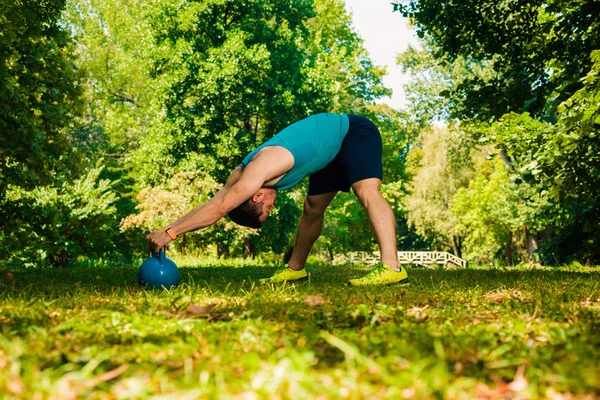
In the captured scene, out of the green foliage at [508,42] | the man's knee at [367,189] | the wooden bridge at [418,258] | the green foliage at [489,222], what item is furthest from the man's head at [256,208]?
the green foliage at [489,222]

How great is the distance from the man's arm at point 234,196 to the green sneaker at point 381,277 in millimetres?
1144

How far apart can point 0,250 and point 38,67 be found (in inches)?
244

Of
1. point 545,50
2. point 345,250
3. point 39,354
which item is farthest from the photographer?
point 345,250

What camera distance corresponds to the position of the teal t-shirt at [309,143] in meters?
4.80

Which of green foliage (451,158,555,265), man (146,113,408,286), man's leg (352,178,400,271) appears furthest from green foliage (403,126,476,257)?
man's leg (352,178,400,271)

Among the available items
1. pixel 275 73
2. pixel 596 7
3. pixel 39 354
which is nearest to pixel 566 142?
pixel 596 7

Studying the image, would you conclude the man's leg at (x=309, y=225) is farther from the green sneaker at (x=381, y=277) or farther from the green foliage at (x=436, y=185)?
the green foliage at (x=436, y=185)

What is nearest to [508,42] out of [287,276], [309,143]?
[309,143]

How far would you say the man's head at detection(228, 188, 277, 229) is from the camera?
4.79m

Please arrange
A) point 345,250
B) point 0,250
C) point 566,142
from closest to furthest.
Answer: point 566,142 < point 0,250 < point 345,250

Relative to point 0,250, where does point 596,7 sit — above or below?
above

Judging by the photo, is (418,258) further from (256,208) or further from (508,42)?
(256,208)

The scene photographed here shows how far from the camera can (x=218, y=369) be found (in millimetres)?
1667

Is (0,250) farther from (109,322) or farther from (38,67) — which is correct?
(109,322)
